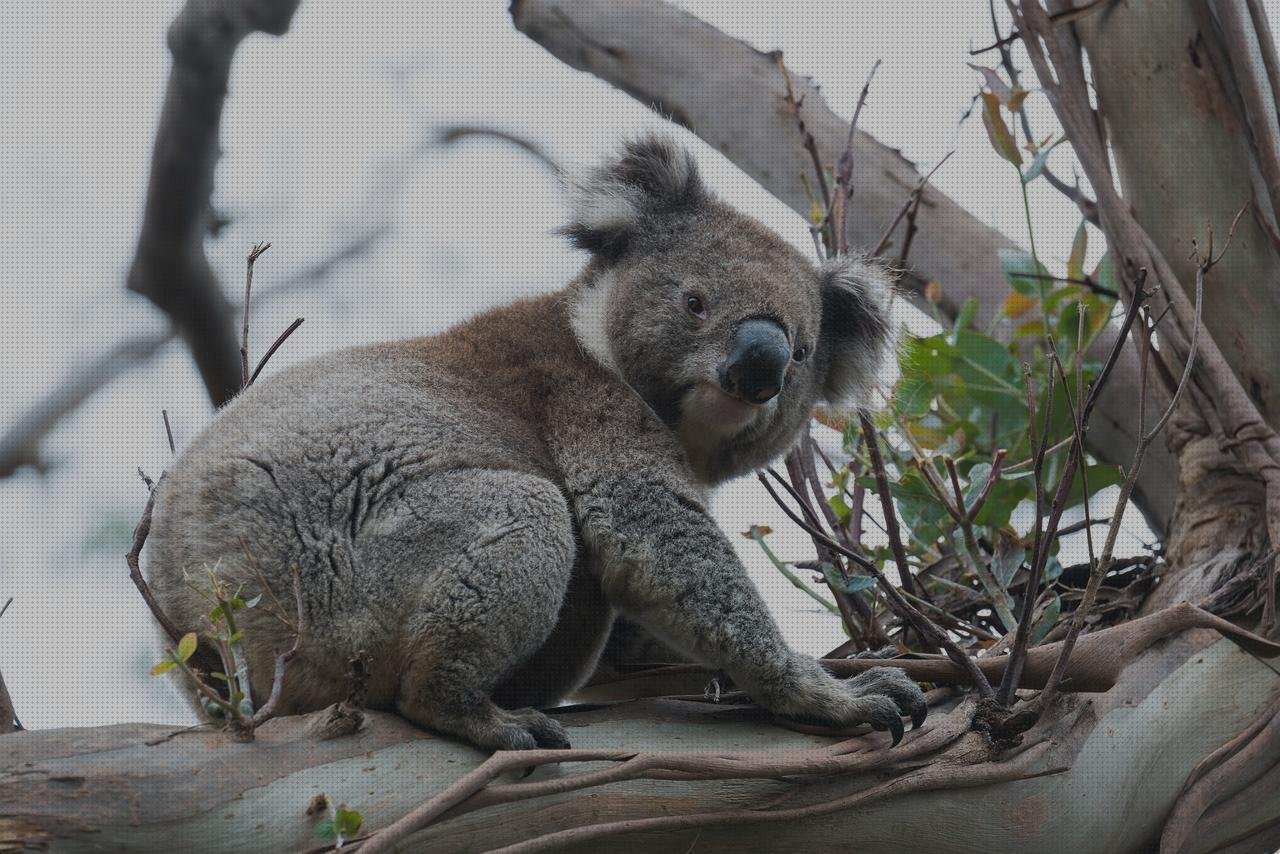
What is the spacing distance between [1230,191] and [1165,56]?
1.40 feet

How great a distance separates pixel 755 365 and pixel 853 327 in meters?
0.72

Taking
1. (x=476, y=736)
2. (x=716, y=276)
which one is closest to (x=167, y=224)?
(x=716, y=276)

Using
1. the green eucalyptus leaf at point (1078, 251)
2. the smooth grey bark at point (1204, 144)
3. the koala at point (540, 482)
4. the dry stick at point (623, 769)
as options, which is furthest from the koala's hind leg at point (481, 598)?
the green eucalyptus leaf at point (1078, 251)

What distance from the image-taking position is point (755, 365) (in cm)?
255

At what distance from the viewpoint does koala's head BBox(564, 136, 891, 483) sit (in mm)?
2686

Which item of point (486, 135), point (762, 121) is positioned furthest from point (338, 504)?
point (486, 135)

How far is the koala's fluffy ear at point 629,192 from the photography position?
3.00m

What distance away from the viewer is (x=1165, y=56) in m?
3.32

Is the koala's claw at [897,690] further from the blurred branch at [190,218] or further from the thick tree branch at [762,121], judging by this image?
the blurred branch at [190,218]

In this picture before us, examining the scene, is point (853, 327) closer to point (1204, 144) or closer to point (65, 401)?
point (1204, 144)

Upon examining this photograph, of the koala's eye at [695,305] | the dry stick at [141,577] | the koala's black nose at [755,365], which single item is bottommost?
the dry stick at [141,577]

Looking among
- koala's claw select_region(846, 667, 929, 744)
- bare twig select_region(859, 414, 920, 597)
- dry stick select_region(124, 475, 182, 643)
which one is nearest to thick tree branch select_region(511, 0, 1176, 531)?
bare twig select_region(859, 414, 920, 597)

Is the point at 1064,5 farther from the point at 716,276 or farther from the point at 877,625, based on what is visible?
the point at 877,625

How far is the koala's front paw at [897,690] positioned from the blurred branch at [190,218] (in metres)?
2.55
